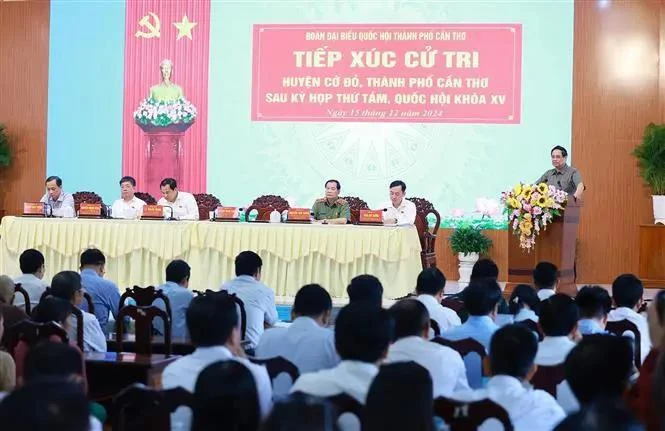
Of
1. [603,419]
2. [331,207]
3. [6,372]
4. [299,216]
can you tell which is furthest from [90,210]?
[603,419]

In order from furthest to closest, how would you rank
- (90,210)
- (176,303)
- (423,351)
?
1. (90,210)
2. (176,303)
3. (423,351)

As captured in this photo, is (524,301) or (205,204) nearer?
(524,301)

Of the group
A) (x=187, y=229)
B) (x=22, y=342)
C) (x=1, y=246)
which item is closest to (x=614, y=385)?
(x=22, y=342)

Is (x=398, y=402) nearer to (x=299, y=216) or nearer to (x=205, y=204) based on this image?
(x=299, y=216)

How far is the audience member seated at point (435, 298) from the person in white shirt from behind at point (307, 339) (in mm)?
968

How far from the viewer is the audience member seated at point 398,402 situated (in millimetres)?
2168

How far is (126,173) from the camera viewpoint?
10.7 meters

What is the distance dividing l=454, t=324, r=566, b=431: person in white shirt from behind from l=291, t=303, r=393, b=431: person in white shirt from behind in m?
0.25

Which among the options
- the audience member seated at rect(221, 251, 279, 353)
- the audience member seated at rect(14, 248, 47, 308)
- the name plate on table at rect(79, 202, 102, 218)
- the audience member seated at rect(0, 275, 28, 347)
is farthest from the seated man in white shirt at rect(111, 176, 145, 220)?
the audience member seated at rect(0, 275, 28, 347)

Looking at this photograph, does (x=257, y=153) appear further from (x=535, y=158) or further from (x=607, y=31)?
(x=607, y=31)

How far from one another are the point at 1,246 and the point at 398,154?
13.6 feet

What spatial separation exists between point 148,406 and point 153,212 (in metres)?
5.50

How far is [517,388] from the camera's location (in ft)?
8.48

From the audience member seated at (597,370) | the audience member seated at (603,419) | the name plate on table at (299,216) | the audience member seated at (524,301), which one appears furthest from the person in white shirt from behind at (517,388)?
the name plate on table at (299,216)
